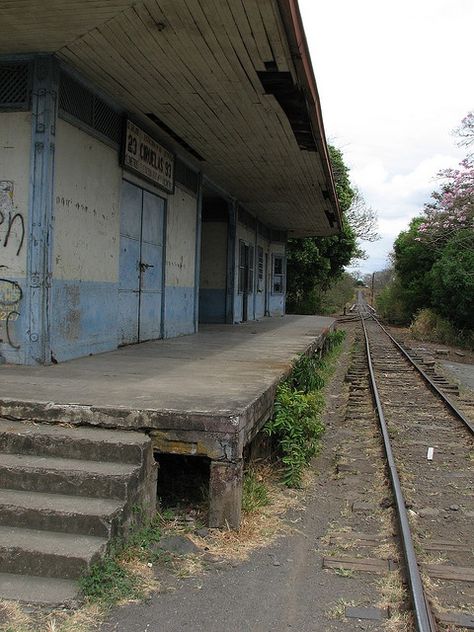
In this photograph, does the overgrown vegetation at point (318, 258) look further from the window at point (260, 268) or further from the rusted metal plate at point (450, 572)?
the rusted metal plate at point (450, 572)

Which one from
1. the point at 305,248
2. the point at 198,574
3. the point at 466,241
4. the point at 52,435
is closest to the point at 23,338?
the point at 52,435

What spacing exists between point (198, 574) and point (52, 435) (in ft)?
4.56

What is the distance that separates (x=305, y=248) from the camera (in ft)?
93.5

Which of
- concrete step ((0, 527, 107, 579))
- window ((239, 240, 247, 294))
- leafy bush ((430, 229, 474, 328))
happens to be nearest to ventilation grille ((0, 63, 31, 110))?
concrete step ((0, 527, 107, 579))

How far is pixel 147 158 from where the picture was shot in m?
9.19

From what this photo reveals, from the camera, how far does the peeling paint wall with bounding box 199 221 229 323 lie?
51.6ft

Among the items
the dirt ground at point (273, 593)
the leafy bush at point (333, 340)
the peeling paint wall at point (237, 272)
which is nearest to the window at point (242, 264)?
the peeling paint wall at point (237, 272)

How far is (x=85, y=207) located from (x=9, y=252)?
49.6 inches

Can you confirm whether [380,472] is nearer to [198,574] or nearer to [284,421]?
[284,421]

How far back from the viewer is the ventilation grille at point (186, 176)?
10844 mm

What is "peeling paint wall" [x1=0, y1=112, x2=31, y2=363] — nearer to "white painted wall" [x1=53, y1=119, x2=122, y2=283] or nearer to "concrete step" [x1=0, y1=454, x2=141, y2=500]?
"white painted wall" [x1=53, y1=119, x2=122, y2=283]

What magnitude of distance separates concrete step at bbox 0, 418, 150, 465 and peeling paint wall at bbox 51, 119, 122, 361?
2574 mm

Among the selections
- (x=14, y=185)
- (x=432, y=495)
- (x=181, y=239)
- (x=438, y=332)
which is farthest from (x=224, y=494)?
(x=438, y=332)

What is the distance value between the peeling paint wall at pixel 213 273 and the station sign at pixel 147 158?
5419mm
